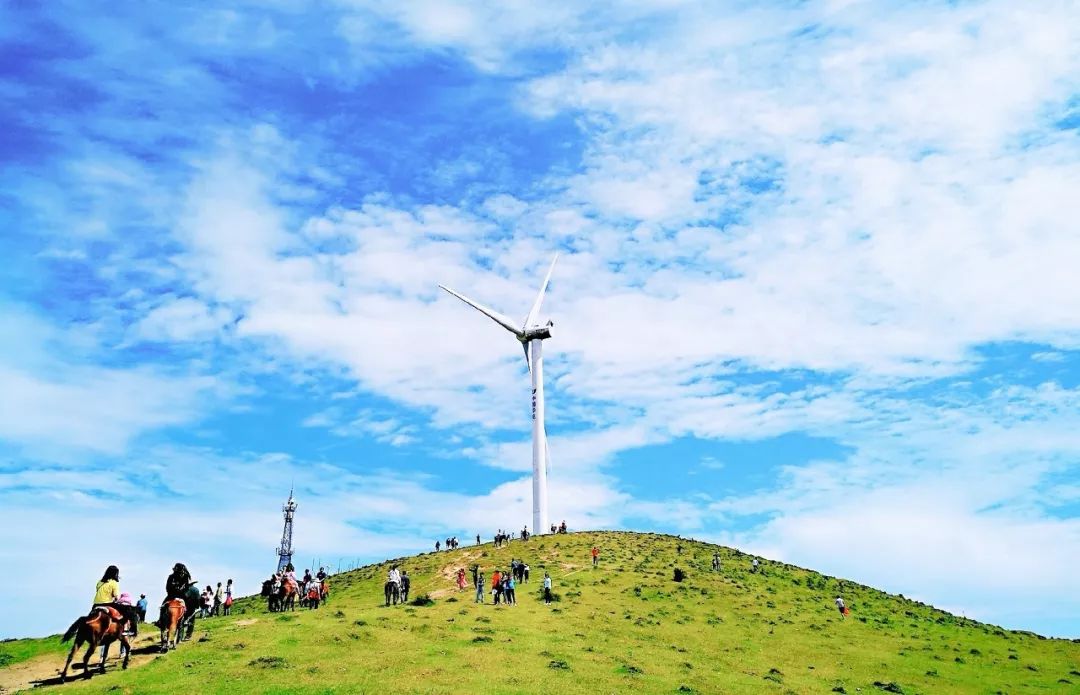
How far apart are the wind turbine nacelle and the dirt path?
230ft

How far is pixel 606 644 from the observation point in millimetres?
43781

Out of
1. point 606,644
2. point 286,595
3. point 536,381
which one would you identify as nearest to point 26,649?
point 286,595

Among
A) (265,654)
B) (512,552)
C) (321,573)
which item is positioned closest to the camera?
(265,654)

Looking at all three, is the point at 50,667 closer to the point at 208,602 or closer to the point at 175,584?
the point at 175,584

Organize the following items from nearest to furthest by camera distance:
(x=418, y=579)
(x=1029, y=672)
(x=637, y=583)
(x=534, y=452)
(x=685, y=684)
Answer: (x=685, y=684) < (x=1029, y=672) < (x=637, y=583) < (x=418, y=579) < (x=534, y=452)

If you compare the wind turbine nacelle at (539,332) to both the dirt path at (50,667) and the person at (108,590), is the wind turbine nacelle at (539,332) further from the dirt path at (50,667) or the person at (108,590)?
the person at (108,590)

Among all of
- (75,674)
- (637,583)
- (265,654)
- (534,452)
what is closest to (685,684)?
(265,654)

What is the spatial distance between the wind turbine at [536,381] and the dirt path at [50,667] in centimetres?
6116

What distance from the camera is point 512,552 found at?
81.0 m

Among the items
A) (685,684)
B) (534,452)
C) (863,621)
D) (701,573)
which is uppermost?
(534,452)

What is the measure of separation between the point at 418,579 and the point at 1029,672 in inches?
1950

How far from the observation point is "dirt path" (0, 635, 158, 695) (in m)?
28.4

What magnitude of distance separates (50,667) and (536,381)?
72.1 meters

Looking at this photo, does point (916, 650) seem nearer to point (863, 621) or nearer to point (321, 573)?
point (863, 621)
